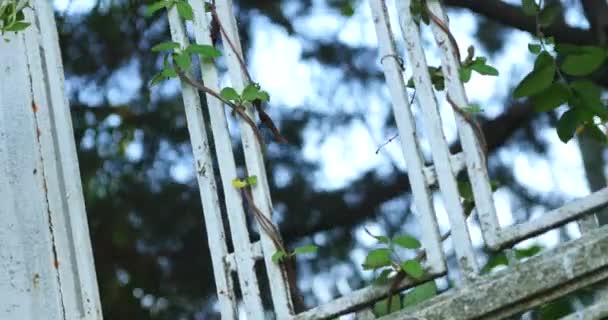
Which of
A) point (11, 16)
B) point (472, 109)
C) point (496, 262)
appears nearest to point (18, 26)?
point (11, 16)

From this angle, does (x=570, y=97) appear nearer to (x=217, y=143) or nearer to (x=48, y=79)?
(x=217, y=143)

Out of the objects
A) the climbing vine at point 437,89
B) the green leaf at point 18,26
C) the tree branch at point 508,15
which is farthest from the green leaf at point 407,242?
the tree branch at point 508,15

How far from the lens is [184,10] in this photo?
2.35 m

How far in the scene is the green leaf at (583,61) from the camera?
2.26m

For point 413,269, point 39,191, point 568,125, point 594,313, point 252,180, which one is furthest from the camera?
point 39,191

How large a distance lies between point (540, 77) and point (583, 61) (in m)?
0.08

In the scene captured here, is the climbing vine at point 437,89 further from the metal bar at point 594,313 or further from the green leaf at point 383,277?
the metal bar at point 594,313

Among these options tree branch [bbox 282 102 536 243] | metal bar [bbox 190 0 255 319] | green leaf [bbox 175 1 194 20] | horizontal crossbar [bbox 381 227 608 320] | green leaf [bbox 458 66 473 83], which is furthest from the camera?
tree branch [bbox 282 102 536 243]

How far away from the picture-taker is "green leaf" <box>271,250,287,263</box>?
2.18 metres

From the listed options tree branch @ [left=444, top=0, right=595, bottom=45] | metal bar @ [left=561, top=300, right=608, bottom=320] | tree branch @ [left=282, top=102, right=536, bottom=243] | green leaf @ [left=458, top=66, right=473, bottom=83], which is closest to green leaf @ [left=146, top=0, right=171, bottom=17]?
green leaf @ [left=458, top=66, right=473, bottom=83]

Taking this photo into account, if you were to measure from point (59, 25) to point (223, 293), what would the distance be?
7.47ft

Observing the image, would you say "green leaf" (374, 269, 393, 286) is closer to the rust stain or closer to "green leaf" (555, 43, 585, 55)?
"green leaf" (555, 43, 585, 55)

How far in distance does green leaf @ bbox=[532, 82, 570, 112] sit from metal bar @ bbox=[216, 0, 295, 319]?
0.53 meters

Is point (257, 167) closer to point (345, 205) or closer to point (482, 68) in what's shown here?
point (482, 68)
